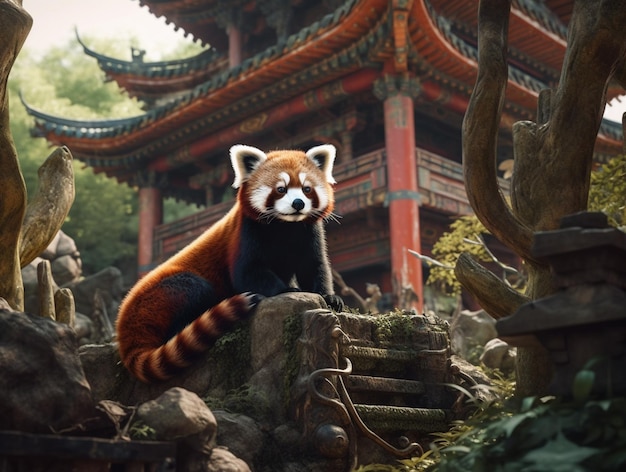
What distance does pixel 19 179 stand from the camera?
12.1 feet

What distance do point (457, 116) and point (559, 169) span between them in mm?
9601

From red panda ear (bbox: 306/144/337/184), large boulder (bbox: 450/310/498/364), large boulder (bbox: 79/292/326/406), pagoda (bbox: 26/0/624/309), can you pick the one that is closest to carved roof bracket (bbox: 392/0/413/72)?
pagoda (bbox: 26/0/624/309)

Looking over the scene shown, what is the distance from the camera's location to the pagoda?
1070 centimetres

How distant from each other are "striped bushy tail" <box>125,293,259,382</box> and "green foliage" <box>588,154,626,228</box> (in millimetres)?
3177

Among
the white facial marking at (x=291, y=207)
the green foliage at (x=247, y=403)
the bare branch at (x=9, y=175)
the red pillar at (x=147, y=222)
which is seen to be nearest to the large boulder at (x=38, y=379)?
the green foliage at (x=247, y=403)

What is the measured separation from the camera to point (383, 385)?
363 centimetres

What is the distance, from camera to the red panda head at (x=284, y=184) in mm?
3934

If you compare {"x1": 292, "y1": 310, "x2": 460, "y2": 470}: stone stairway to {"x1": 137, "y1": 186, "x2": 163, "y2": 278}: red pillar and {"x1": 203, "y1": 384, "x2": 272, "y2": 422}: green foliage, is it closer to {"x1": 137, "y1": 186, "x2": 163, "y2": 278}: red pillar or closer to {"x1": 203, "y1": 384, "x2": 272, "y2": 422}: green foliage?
{"x1": 203, "y1": 384, "x2": 272, "y2": 422}: green foliage

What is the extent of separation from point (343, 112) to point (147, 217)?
4.54 meters

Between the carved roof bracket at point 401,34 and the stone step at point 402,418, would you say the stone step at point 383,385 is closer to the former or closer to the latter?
the stone step at point 402,418

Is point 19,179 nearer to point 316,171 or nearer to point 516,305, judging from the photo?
point 316,171

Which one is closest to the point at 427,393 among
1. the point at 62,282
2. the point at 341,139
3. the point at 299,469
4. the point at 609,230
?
the point at 299,469

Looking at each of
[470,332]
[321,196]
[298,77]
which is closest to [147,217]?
[298,77]

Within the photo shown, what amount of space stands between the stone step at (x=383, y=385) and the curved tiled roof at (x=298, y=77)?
7034mm
